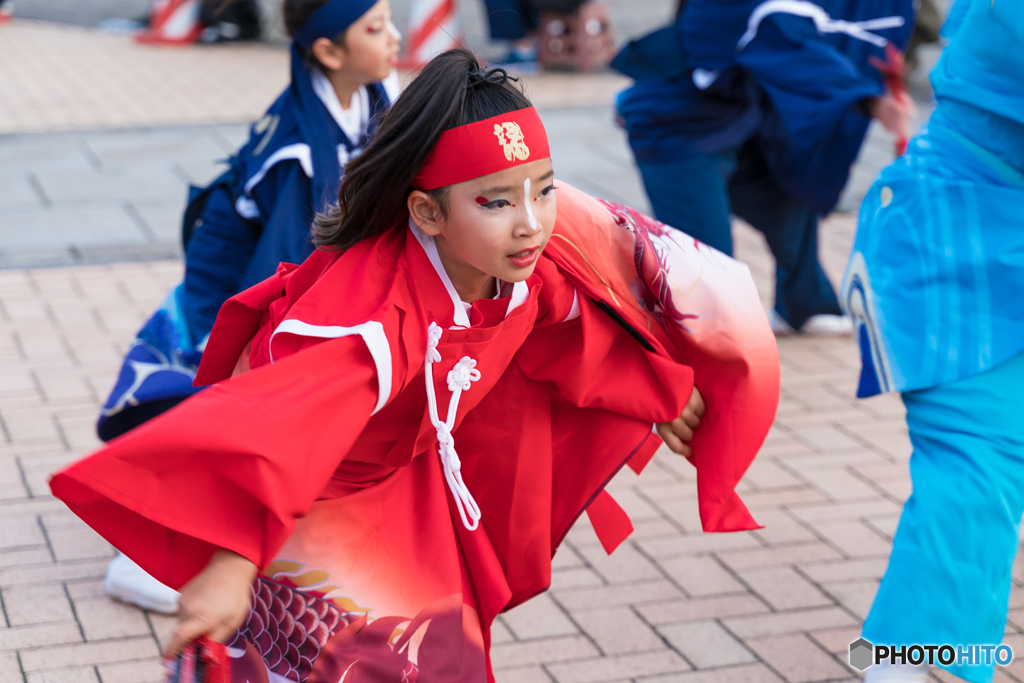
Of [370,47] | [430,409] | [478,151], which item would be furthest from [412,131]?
[370,47]

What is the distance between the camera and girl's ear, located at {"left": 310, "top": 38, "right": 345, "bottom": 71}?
303 cm

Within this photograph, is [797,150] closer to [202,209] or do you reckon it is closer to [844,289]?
[844,289]

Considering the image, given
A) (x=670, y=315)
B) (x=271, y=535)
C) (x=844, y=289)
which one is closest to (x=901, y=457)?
(x=844, y=289)

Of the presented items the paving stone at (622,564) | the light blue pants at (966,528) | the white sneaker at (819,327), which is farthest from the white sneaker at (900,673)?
the white sneaker at (819,327)

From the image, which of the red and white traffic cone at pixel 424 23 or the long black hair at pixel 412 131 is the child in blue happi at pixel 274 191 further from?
the red and white traffic cone at pixel 424 23

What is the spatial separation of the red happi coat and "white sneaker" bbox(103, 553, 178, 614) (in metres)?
0.79

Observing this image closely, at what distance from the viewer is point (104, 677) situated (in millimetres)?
2590

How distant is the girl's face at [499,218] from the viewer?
1895 mm

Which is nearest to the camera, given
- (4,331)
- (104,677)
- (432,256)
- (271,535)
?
(271,535)

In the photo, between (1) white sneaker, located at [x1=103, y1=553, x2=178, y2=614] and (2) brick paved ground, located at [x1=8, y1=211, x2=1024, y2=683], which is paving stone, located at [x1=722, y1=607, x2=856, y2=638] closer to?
(2) brick paved ground, located at [x1=8, y1=211, x2=1024, y2=683]

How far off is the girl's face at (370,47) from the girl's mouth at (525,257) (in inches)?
51.5

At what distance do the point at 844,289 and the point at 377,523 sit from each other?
125cm

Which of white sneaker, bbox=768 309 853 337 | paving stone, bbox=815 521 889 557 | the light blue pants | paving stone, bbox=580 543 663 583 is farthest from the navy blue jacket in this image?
white sneaker, bbox=768 309 853 337

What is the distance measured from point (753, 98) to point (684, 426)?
6.66 feet
